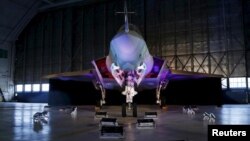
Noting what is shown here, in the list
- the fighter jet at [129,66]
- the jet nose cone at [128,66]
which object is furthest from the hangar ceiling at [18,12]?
the jet nose cone at [128,66]

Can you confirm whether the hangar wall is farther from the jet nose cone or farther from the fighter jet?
the jet nose cone

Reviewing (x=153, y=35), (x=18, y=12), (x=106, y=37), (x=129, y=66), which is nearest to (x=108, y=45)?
(x=106, y=37)

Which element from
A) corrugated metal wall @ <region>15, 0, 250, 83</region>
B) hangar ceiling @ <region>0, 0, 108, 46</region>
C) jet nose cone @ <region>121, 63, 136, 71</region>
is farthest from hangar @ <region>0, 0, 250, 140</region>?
jet nose cone @ <region>121, 63, 136, 71</region>

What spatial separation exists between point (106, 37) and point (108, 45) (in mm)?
1032

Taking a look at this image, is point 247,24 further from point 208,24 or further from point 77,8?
point 77,8

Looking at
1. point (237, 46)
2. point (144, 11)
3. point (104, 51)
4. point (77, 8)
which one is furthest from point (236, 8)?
point (77, 8)

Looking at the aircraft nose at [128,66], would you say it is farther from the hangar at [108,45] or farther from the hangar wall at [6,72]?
the hangar wall at [6,72]

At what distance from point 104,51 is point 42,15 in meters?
11.5

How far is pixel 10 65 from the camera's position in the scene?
35.3m

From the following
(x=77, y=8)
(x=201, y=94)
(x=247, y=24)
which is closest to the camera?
(x=201, y=94)

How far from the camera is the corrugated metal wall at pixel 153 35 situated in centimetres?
2451

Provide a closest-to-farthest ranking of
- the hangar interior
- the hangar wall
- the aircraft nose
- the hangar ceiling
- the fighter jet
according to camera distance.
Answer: the fighter jet
the aircraft nose
the hangar interior
the hangar ceiling
the hangar wall

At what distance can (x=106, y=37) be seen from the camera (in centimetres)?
2983

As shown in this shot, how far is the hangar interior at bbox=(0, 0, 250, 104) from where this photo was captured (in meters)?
24.4
